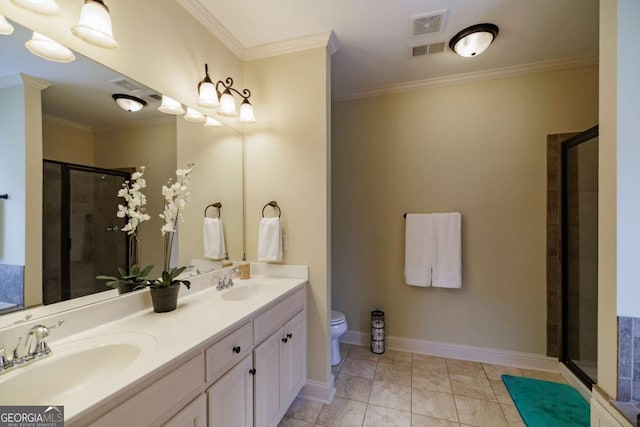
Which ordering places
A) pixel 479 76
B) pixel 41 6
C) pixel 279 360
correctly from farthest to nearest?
pixel 479 76
pixel 279 360
pixel 41 6

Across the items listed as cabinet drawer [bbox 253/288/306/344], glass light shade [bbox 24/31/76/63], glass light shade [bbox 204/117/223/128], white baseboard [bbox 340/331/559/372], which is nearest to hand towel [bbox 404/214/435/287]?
white baseboard [bbox 340/331/559/372]

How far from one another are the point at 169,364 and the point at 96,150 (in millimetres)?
1002

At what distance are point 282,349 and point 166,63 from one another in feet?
5.87

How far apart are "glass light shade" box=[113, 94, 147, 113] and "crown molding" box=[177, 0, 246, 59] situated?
70cm

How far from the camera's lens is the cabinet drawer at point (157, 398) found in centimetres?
73

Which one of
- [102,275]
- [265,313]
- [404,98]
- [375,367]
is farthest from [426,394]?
[404,98]

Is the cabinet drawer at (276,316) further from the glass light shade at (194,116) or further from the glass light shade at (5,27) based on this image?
the glass light shade at (5,27)

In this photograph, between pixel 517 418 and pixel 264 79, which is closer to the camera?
pixel 517 418

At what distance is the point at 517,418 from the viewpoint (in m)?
1.75

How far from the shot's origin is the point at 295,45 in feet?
6.45

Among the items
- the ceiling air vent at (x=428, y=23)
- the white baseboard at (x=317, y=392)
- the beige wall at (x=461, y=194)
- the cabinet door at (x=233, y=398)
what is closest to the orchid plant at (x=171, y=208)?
the cabinet door at (x=233, y=398)

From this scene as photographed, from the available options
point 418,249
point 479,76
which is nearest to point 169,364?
point 418,249

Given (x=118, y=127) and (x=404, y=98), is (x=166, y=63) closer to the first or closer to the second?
(x=118, y=127)

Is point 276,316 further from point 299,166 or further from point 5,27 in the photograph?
point 5,27
